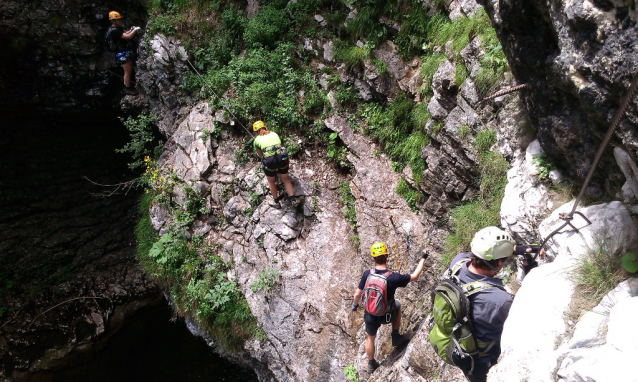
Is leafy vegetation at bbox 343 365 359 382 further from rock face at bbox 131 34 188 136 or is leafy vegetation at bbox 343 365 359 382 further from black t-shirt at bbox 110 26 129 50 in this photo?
black t-shirt at bbox 110 26 129 50

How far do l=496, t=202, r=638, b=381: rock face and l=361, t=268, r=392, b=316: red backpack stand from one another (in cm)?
186

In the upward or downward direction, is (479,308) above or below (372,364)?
above

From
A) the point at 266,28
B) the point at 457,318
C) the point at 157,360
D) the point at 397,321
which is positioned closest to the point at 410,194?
the point at 397,321

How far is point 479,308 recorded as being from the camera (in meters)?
3.31

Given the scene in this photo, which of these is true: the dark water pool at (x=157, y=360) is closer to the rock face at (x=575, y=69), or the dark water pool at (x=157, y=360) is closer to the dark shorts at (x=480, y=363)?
the dark shorts at (x=480, y=363)

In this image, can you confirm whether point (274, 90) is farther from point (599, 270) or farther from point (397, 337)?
point (599, 270)

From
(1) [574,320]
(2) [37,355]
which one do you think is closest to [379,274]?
(1) [574,320]

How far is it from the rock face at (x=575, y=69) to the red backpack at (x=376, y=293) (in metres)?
2.51

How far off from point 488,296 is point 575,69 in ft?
6.93

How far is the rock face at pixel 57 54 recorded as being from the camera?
33.1ft

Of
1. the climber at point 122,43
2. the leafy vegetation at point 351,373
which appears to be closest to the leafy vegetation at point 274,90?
the climber at point 122,43

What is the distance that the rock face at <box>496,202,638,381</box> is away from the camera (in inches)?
109

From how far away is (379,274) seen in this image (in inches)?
193

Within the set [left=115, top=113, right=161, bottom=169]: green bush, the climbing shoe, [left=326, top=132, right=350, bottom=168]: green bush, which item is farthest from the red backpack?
[left=115, top=113, right=161, bottom=169]: green bush
